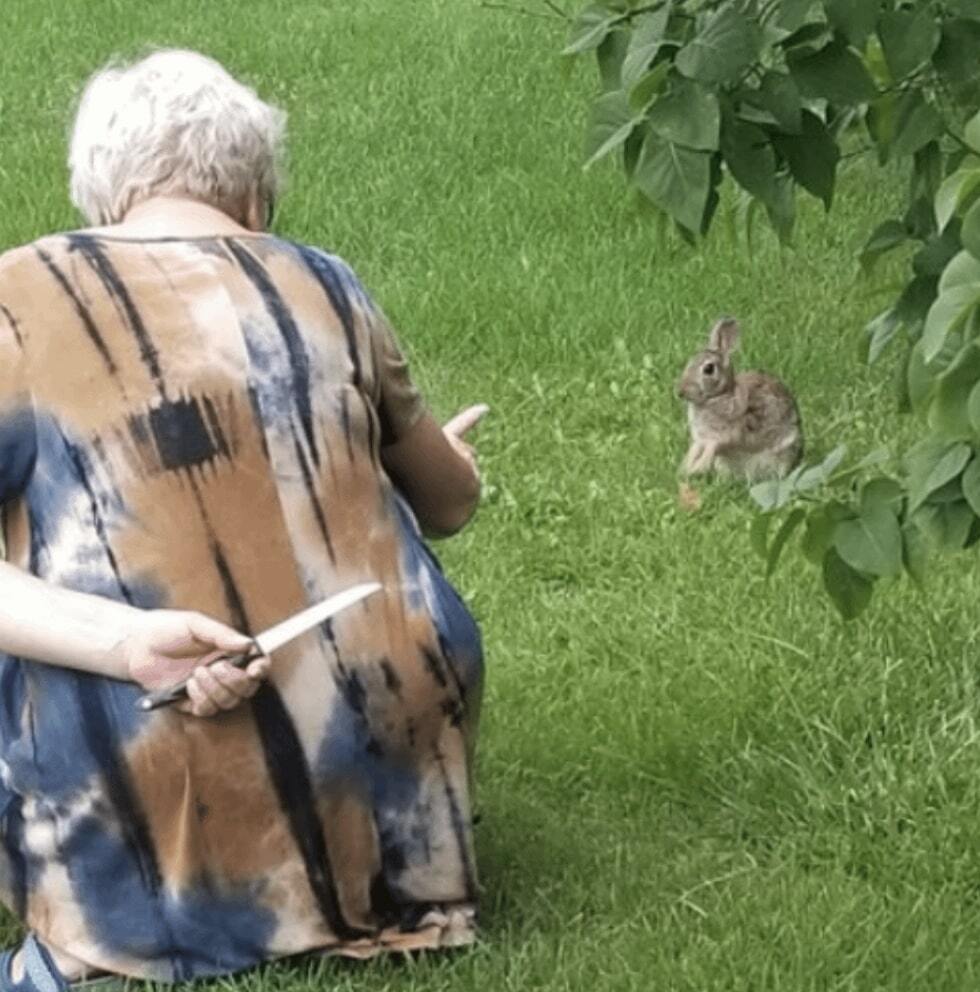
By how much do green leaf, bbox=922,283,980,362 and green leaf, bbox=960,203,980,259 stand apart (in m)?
0.03

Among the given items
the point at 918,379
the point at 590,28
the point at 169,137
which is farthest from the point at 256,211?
the point at 918,379

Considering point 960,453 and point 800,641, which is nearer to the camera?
point 960,453

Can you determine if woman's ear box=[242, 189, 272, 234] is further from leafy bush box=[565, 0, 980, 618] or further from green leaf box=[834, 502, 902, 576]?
green leaf box=[834, 502, 902, 576]

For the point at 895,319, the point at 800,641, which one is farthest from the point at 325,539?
the point at 800,641

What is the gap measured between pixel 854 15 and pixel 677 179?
10.7 inches

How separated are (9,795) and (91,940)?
0.23 metres

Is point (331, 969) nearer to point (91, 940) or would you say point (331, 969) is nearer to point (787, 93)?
point (91, 940)

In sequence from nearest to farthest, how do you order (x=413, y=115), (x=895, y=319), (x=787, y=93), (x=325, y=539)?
(x=787, y=93) < (x=895, y=319) < (x=325, y=539) < (x=413, y=115)

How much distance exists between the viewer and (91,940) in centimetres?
365

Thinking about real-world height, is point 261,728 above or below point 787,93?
below

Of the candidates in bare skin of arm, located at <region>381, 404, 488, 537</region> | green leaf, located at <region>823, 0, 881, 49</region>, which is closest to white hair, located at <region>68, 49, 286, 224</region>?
bare skin of arm, located at <region>381, 404, 488, 537</region>

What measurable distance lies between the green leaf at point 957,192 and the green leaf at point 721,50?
0.71 metres

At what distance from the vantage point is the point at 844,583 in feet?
10.3

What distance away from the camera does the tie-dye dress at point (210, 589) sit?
3527 millimetres
